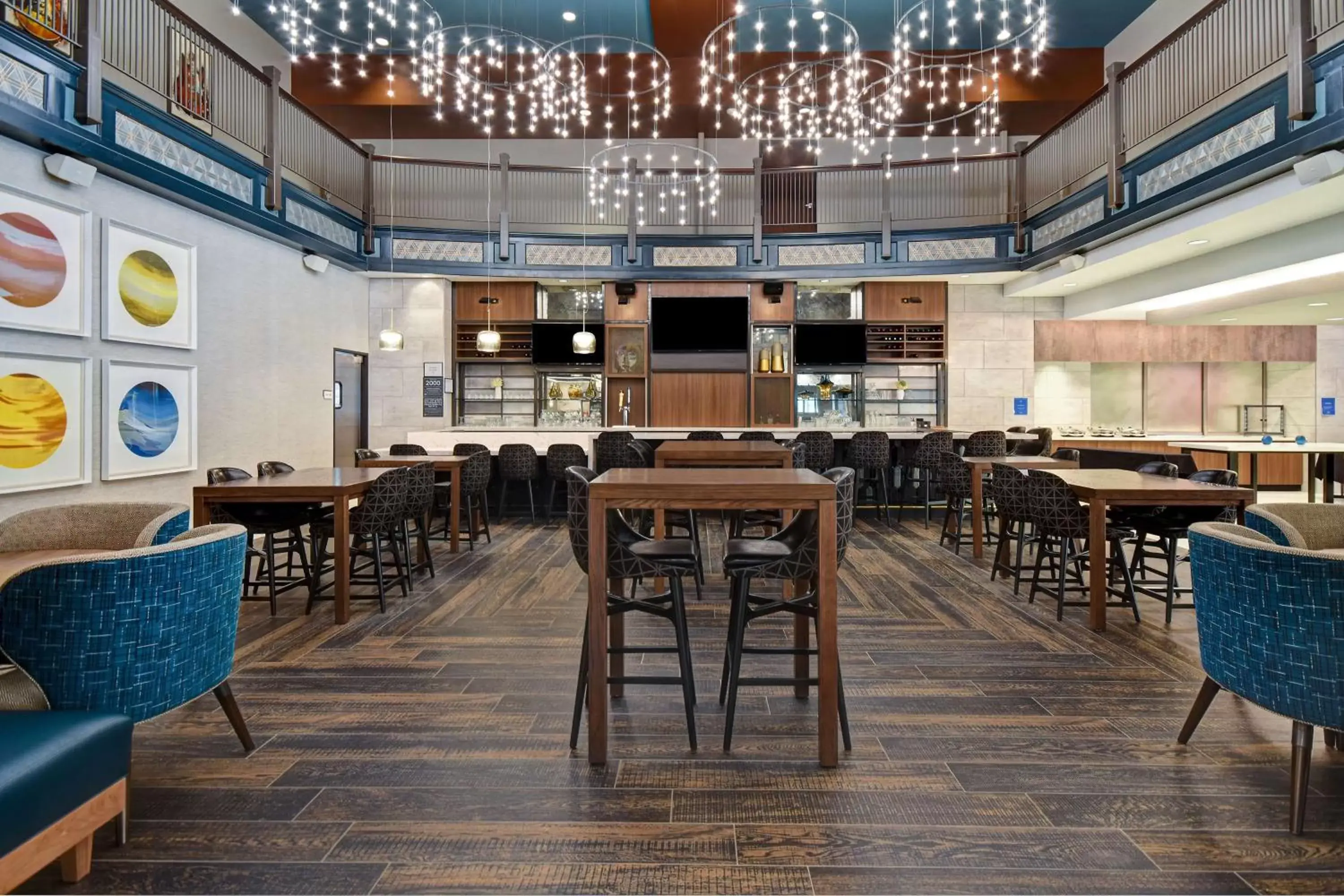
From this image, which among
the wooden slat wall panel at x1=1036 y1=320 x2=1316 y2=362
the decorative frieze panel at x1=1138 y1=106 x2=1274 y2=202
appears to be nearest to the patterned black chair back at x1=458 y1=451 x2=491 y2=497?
the decorative frieze panel at x1=1138 y1=106 x2=1274 y2=202

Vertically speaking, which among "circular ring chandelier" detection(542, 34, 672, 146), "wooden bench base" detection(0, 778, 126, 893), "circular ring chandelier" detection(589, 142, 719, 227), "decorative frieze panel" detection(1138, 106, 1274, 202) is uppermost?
"circular ring chandelier" detection(542, 34, 672, 146)

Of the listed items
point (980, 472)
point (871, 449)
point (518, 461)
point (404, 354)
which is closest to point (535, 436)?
point (518, 461)

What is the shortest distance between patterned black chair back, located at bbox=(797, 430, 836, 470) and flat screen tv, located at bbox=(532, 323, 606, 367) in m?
3.87

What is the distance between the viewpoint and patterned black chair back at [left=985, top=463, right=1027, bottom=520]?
4.59 m

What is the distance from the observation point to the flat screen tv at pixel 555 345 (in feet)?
35.0

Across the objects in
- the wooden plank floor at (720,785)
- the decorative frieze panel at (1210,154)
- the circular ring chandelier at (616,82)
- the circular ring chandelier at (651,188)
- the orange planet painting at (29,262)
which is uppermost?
the circular ring chandelier at (616,82)

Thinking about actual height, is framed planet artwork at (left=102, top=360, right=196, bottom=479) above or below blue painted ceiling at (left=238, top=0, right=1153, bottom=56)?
below

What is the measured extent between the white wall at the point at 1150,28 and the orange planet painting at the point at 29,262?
11473mm

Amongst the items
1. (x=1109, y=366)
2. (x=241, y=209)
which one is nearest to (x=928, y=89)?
(x=1109, y=366)

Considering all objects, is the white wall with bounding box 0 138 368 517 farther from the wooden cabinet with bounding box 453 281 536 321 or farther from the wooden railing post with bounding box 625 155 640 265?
the wooden railing post with bounding box 625 155 640 265

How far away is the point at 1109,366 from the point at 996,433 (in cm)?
519

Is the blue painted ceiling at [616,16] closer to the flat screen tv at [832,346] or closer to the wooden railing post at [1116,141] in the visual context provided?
the wooden railing post at [1116,141]

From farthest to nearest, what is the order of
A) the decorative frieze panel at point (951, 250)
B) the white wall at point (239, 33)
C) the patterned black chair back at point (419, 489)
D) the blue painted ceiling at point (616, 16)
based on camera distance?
the decorative frieze panel at point (951, 250)
the blue painted ceiling at point (616, 16)
the white wall at point (239, 33)
the patterned black chair back at point (419, 489)

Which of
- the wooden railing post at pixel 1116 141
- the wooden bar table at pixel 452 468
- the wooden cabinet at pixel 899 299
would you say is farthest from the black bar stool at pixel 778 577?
the wooden cabinet at pixel 899 299
